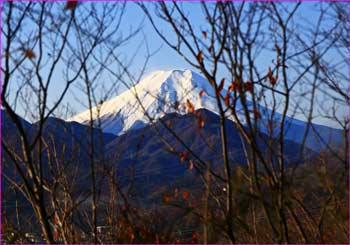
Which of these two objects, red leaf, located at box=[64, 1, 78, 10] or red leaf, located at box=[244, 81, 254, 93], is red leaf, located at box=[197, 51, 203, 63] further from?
red leaf, located at box=[64, 1, 78, 10]

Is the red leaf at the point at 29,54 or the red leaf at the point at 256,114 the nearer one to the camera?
the red leaf at the point at 256,114

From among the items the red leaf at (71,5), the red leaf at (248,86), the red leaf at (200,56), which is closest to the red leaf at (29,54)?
the red leaf at (71,5)

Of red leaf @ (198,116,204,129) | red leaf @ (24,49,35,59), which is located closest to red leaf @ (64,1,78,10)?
red leaf @ (24,49,35,59)

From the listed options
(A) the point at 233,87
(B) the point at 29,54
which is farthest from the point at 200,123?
(B) the point at 29,54

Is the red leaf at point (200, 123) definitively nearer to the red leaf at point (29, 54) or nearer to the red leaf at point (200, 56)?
the red leaf at point (200, 56)

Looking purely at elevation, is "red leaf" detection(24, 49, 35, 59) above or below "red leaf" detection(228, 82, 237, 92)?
above

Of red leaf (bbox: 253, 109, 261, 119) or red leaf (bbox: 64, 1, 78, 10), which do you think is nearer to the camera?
red leaf (bbox: 253, 109, 261, 119)

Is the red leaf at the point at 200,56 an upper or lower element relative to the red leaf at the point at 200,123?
upper

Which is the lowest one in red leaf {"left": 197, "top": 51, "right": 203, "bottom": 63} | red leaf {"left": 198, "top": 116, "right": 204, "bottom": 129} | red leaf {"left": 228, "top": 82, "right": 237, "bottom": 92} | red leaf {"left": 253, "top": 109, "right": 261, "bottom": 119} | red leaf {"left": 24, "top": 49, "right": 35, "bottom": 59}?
red leaf {"left": 198, "top": 116, "right": 204, "bottom": 129}

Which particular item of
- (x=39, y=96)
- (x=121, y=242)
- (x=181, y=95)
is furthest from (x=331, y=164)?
(x=39, y=96)

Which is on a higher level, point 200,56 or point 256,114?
point 200,56

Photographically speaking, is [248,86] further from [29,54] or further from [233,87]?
[29,54]

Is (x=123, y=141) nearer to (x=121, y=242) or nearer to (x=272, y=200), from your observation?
(x=121, y=242)

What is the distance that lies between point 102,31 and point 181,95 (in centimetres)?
94
